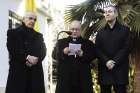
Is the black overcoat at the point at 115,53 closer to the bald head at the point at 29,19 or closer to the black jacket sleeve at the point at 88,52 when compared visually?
the black jacket sleeve at the point at 88,52

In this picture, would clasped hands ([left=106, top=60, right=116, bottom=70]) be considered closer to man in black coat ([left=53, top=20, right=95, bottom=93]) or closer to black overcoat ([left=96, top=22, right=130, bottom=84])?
black overcoat ([left=96, top=22, right=130, bottom=84])

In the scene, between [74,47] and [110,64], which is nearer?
[110,64]

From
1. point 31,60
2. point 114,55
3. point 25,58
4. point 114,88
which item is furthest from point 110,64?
point 25,58

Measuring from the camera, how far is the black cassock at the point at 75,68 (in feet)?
26.0

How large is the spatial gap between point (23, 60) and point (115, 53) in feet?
4.97

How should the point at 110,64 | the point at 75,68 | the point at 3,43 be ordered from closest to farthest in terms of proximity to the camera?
the point at 110,64 < the point at 75,68 < the point at 3,43

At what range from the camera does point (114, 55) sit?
771 cm

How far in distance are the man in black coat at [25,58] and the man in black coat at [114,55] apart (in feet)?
3.56

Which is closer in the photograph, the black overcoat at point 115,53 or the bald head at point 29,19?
the black overcoat at point 115,53

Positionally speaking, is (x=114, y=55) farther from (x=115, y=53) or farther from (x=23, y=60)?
(x=23, y=60)

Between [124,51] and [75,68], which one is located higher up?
[124,51]

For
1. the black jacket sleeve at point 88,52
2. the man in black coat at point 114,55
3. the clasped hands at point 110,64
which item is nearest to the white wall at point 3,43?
the black jacket sleeve at point 88,52

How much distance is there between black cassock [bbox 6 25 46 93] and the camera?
792 cm

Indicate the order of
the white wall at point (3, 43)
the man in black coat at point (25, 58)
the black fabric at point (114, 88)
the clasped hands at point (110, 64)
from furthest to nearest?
the white wall at point (3, 43) < the man in black coat at point (25, 58) < the black fabric at point (114, 88) < the clasped hands at point (110, 64)
